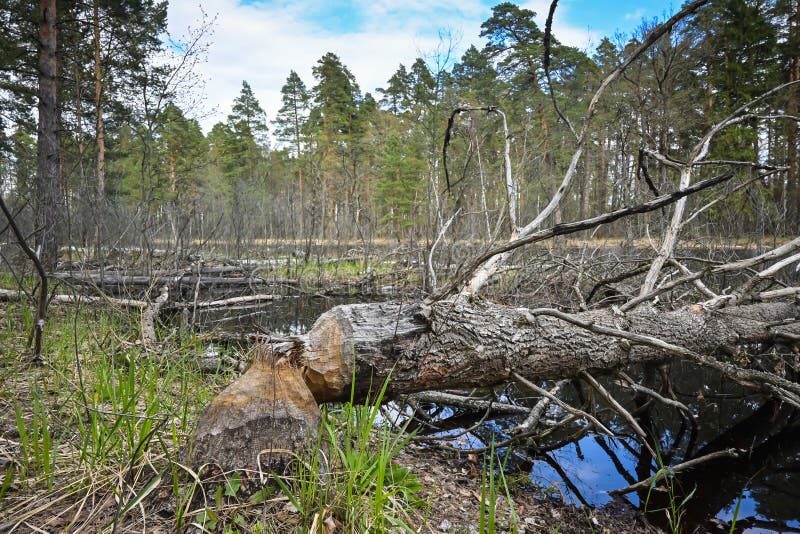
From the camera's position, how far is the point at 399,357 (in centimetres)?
168

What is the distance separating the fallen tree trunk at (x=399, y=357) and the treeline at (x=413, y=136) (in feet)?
2.25

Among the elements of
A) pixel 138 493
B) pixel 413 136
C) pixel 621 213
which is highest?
pixel 413 136

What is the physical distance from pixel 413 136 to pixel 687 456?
69.2 ft

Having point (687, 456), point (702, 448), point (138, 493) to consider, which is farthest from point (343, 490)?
point (702, 448)

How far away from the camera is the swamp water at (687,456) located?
211 cm

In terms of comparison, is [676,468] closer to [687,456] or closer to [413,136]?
[687,456]

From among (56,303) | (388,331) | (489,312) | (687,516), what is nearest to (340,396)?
(388,331)

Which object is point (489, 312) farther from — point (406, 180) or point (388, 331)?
point (406, 180)

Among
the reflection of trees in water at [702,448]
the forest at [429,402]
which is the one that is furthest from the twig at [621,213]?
the reflection of trees in water at [702,448]

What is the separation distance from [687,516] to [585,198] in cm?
2005

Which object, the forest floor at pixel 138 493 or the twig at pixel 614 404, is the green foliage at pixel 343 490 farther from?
the twig at pixel 614 404

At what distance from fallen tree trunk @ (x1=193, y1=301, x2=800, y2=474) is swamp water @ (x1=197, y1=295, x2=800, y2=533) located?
0.36 m

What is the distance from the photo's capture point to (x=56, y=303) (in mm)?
4250

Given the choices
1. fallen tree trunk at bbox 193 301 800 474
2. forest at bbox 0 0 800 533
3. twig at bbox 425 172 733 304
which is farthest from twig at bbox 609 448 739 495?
twig at bbox 425 172 733 304
